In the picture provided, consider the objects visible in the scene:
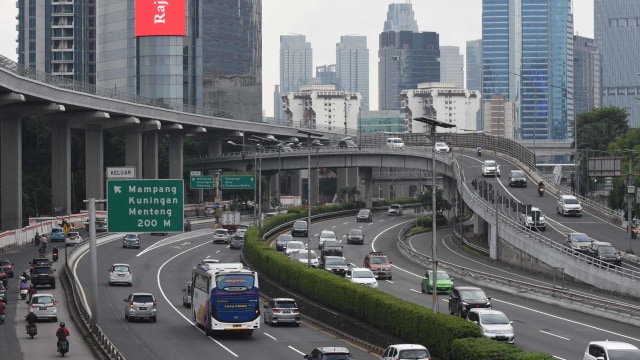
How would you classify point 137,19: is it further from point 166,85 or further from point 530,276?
point 530,276

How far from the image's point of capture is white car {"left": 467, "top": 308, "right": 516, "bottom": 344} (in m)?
43.9

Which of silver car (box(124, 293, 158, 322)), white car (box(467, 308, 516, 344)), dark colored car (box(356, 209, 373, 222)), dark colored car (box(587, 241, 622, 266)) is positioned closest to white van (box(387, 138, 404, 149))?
dark colored car (box(356, 209, 373, 222))

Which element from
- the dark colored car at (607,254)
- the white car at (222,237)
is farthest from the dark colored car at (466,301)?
the white car at (222,237)

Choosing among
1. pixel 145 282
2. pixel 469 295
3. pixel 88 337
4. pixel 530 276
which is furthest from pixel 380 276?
pixel 88 337

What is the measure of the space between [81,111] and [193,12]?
239ft

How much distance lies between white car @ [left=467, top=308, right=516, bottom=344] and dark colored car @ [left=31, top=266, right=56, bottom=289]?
1397 inches

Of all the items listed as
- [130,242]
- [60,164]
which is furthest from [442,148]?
[130,242]

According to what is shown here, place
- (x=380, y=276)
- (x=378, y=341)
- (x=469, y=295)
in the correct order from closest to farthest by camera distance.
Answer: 1. (x=378, y=341)
2. (x=469, y=295)
3. (x=380, y=276)

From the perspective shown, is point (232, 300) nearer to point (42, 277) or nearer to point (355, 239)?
point (42, 277)

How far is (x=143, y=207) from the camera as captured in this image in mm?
53625

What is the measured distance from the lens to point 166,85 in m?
196

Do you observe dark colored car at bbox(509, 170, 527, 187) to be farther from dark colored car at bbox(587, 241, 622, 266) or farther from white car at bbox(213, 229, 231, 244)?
dark colored car at bbox(587, 241, 622, 266)

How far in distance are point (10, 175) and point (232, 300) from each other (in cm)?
6920

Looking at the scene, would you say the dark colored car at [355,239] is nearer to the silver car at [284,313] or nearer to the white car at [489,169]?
the white car at [489,169]
